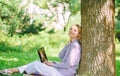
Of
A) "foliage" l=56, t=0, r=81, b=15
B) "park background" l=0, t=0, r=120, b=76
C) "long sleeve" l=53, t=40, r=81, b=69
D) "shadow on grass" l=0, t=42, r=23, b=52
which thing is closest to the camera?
"long sleeve" l=53, t=40, r=81, b=69

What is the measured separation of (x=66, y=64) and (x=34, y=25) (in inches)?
732

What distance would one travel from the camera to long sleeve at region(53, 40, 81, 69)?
686 centimetres

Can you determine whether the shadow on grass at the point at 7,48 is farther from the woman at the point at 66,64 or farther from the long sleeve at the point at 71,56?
the long sleeve at the point at 71,56

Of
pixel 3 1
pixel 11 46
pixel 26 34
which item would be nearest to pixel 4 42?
pixel 11 46

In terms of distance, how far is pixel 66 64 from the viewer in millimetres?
6953

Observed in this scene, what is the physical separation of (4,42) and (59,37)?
3950mm

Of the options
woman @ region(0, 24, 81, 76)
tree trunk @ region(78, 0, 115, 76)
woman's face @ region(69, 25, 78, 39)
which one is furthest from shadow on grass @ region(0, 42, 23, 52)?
tree trunk @ region(78, 0, 115, 76)

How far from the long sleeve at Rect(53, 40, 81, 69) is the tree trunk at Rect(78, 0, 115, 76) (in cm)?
13

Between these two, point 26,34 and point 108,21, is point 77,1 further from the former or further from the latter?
point 108,21

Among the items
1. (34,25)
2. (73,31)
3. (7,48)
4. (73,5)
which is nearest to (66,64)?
(73,31)

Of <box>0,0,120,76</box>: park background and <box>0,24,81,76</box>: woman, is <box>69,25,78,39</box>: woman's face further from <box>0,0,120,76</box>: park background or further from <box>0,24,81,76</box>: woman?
<box>0,0,120,76</box>: park background

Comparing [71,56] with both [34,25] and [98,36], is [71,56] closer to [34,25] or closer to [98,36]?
[98,36]

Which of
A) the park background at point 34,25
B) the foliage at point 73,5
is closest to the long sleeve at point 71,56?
the park background at point 34,25

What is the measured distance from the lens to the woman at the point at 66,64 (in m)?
6.90
